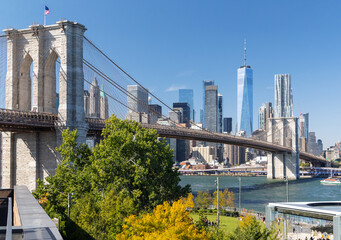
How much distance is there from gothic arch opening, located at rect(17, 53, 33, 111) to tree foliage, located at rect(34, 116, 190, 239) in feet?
40.6

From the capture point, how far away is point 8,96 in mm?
42125

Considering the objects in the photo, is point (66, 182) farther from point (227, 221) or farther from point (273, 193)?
point (273, 193)

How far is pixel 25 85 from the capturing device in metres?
43.0

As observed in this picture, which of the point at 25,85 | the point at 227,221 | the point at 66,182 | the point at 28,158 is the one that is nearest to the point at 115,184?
the point at 66,182

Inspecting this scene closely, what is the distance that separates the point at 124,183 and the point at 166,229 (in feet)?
33.8

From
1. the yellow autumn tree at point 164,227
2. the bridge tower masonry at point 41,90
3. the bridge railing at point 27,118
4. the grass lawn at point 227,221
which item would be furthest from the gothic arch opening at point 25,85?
the yellow autumn tree at point 164,227

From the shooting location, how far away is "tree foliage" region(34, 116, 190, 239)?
24.2 meters

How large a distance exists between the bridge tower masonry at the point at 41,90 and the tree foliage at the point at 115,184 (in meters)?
8.06

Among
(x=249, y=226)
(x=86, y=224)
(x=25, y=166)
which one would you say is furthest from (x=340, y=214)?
(x=25, y=166)

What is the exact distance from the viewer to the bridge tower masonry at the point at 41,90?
133 feet

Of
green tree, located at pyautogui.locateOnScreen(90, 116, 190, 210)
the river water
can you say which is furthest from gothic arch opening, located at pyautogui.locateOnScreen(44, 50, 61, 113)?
the river water

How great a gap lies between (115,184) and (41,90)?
19.3 meters

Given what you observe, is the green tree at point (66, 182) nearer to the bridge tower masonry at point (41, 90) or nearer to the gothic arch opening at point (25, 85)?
the bridge tower masonry at point (41, 90)

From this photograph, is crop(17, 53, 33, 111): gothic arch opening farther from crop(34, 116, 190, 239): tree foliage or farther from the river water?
the river water
